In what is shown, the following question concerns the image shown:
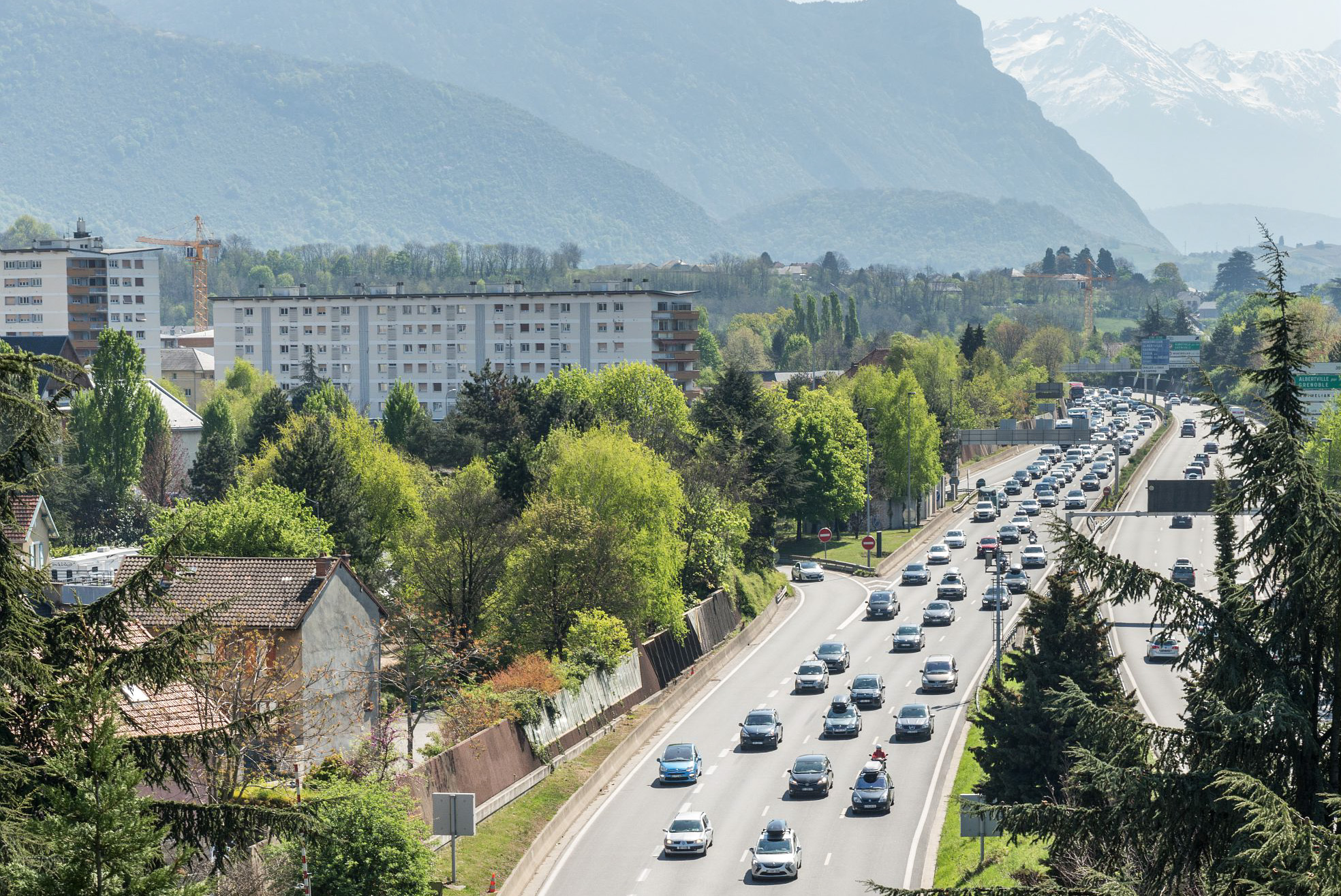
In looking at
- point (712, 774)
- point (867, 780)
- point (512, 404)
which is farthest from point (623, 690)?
point (512, 404)

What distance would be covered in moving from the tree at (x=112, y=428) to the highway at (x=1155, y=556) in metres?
70.0

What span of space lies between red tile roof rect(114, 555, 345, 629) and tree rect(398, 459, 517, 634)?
14.5 m

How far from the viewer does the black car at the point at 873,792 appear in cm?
5638

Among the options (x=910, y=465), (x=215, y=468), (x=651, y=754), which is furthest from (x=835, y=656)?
(x=215, y=468)

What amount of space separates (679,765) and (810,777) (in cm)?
490

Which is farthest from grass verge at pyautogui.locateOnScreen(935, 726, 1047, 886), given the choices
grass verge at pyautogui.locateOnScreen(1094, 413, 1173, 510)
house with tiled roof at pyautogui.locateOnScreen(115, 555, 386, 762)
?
grass verge at pyautogui.locateOnScreen(1094, 413, 1173, 510)

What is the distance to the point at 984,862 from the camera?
161ft

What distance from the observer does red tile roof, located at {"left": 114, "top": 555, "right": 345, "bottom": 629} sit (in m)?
57.0

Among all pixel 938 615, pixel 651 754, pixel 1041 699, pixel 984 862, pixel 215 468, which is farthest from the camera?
pixel 215 468

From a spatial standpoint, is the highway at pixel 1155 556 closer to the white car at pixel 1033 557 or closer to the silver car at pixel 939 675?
the white car at pixel 1033 557

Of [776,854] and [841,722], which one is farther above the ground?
[776,854]

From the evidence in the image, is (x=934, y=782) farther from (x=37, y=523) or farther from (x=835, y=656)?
(x=37, y=523)

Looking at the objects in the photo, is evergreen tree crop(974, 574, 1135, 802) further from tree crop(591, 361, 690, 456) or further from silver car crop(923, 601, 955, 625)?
tree crop(591, 361, 690, 456)

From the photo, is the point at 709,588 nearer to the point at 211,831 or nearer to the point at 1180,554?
the point at 1180,554
